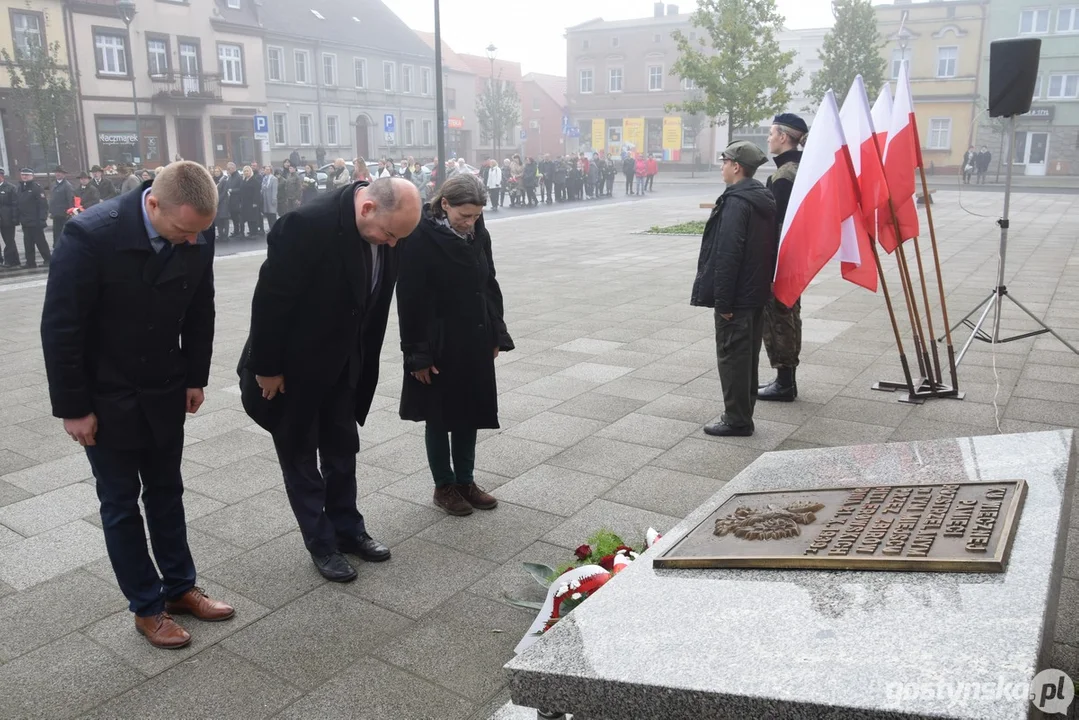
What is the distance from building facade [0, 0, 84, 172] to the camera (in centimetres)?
3306

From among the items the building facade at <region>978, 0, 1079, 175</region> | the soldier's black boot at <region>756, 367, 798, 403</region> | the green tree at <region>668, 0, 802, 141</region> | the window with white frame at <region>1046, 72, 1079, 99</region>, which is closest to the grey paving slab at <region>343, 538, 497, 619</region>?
the soldier's black boot at <region>756, 367, 798, 403</region>

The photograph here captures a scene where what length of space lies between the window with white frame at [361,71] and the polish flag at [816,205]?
163 ft

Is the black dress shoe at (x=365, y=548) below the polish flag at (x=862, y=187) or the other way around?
below

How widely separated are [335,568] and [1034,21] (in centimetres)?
5392

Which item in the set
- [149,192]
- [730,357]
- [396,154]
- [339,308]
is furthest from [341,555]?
[396,154]

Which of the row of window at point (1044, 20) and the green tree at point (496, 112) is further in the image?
the green tree at point (496, 112)

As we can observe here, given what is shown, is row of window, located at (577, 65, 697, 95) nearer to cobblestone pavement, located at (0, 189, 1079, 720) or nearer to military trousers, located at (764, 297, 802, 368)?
cobblestone pavement, located at (0, 189, 1079, 720)

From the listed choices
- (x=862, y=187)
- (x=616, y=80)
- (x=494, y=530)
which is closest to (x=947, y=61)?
(x=616, y=80)

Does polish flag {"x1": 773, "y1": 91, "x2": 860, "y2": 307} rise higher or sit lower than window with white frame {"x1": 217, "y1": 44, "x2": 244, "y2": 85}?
lower

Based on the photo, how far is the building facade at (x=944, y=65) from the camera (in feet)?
162

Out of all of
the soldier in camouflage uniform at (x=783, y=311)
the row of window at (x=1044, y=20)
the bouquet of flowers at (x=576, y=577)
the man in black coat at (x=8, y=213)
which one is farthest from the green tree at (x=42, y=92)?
the row of window at (x=1044, y=20)

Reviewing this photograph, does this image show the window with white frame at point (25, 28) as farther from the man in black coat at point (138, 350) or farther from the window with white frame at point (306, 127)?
the man in black coat at point (138, 350)

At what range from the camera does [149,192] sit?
3.27 m

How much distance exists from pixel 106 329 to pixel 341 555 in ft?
4.75
